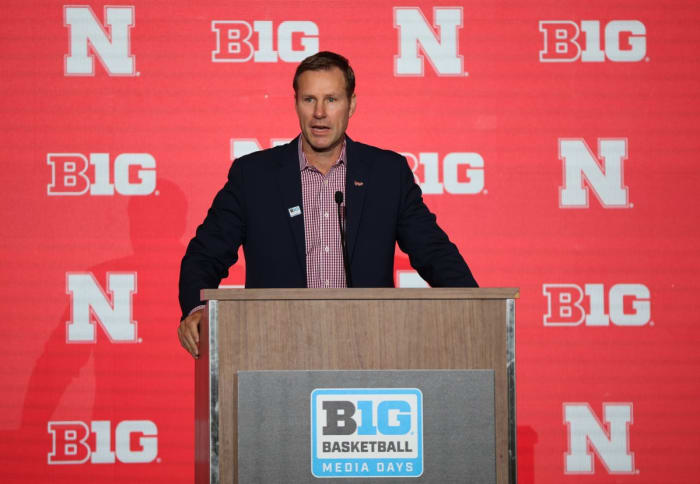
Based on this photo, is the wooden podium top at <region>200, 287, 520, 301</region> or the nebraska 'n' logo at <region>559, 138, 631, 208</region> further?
the nebraska 'n' logo at <region>559, 138, 631, 208</region>

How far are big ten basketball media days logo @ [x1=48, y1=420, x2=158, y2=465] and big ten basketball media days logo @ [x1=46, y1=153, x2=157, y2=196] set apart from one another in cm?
94

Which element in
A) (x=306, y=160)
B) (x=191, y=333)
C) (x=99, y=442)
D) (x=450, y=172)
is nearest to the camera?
(x=191, y=333)

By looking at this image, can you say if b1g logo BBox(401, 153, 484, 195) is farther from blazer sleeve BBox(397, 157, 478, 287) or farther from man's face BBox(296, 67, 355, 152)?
man's face BBox(296, 67, 355, 152)

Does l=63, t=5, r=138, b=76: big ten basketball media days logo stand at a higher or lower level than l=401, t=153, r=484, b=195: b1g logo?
higher

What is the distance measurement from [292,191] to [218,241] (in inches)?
9.8

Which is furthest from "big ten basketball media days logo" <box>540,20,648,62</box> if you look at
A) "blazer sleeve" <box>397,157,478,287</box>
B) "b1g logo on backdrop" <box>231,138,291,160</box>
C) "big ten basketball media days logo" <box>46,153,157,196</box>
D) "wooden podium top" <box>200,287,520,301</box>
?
"wooden podium top" <box>200,287,520,301</box>

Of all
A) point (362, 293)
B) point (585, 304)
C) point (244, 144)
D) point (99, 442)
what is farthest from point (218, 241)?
point (585, 304)

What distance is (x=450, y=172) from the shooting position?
3578mm

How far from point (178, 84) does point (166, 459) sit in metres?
1.55

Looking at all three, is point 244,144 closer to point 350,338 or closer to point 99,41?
point 99,41

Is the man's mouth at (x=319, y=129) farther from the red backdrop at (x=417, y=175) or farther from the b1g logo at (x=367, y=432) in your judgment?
the red backdrop at (x=417, y=175)

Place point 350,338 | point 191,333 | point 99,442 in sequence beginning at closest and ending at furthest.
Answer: point 350,338
point 191,333
point 99,442

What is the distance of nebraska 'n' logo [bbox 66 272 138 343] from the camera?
11.4ft

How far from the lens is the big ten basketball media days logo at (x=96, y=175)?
352 cm
